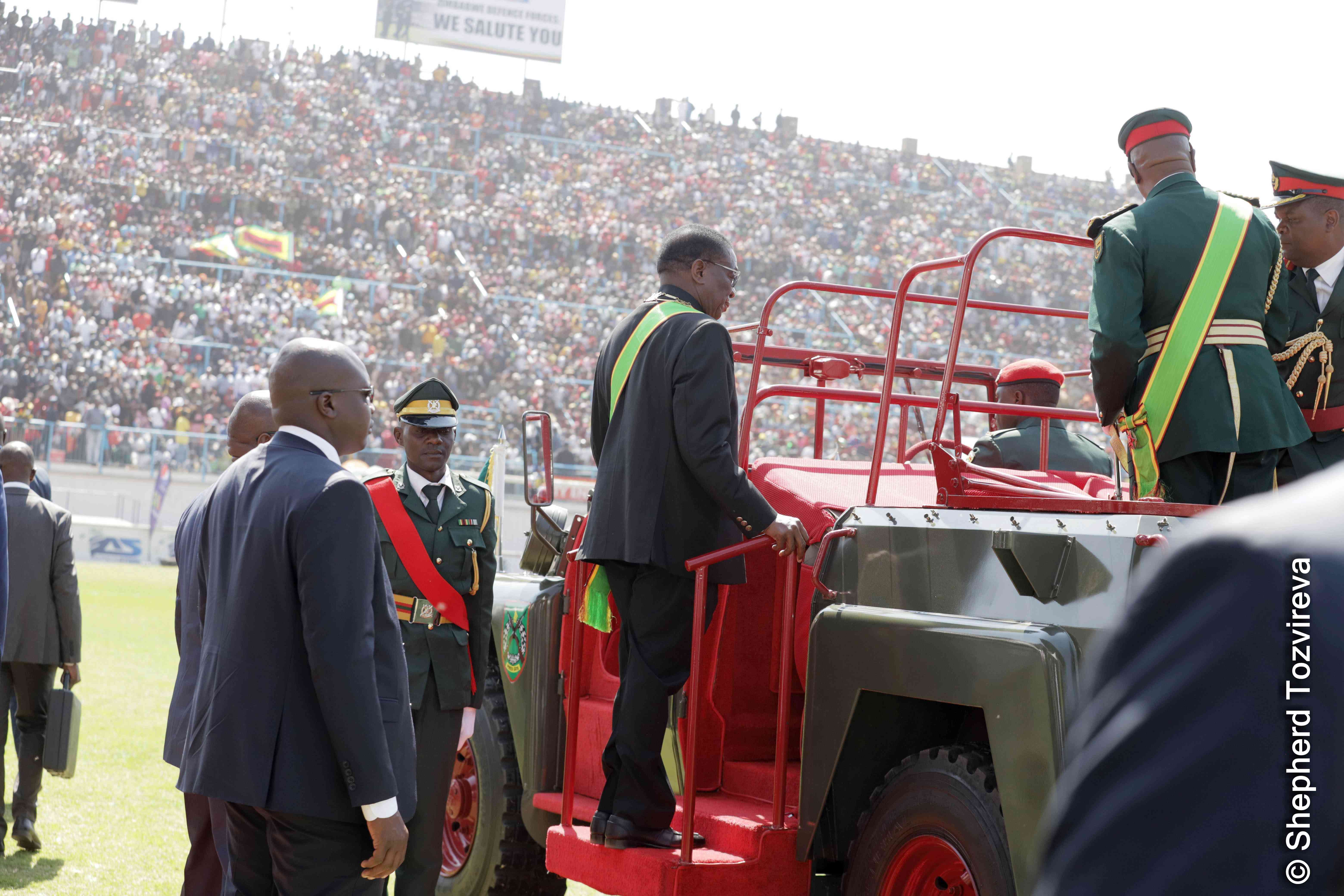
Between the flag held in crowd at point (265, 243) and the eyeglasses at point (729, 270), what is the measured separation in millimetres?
28866

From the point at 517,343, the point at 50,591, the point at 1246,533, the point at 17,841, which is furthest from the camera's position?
the point at 517,343

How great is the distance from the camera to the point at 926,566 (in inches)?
131

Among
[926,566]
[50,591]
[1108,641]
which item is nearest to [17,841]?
[50,591]

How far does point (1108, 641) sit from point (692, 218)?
36208 mm

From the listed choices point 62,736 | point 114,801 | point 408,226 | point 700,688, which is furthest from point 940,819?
point 408,226

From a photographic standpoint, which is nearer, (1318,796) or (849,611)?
(1318,796)

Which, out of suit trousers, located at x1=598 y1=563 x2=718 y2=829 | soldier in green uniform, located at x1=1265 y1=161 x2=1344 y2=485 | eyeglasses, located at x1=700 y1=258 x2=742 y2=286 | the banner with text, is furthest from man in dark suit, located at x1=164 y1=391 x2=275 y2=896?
the banner with text

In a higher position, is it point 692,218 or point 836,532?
point 692,218

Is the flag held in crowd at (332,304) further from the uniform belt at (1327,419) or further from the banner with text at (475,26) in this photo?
the uniform belt at (1327,419)

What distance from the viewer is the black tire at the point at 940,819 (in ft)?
9.71

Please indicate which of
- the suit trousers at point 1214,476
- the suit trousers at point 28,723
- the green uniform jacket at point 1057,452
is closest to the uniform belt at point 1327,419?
the suit trousers at point 1214,476

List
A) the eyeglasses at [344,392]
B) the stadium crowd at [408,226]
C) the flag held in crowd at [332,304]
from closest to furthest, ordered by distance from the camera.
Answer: the eyeglasses at [344,392] → the stadium crowd at [408,226] → the flag held in crowd at [332,304]

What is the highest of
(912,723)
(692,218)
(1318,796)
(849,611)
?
(692,218)

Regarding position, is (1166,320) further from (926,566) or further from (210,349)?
(210,349)
